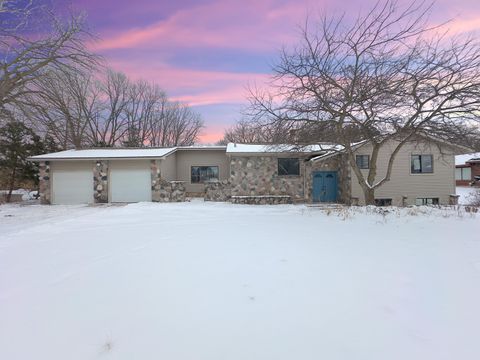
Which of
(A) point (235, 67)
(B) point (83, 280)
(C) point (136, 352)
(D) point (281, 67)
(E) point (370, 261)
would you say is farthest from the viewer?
(A) point (235, 67)

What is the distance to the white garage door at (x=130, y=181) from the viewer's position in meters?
16.0

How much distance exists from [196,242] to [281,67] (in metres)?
7.45

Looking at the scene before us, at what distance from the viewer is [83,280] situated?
138 inches

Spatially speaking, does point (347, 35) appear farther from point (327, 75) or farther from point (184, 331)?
point (184, 331)

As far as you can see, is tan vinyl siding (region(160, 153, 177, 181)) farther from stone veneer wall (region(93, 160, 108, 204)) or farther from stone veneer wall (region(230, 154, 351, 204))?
stone veneer wall (region(230, 154, 351, 204))

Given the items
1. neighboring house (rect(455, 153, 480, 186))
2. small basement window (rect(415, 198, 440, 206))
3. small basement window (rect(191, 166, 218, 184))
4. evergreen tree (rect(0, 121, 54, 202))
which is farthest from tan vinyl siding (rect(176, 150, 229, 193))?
neighboring house (rect(455, 153, 480, 186))

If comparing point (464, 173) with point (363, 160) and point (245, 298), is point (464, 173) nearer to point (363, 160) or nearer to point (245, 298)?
point (363, 160)

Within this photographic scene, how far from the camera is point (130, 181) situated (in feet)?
52.5

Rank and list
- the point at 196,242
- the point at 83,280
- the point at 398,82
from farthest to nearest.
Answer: the point at 398,82 → the point at 196,242 → the point at 83,280

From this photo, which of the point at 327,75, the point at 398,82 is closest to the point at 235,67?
the point at 327,75

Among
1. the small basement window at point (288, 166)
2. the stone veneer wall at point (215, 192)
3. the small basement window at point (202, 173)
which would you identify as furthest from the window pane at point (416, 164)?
the small basement window at point (202, 173)

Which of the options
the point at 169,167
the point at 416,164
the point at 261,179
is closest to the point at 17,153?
the point at 169,167

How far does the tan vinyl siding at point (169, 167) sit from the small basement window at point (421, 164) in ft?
49.1

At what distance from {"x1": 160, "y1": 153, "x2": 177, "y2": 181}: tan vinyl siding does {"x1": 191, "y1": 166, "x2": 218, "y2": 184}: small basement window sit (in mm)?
1296
